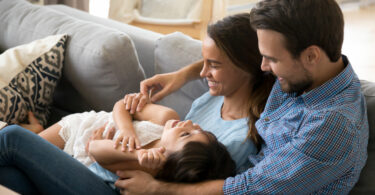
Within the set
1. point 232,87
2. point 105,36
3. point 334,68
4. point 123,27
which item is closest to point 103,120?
point 105,36

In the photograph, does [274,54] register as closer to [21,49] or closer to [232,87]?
[232,87]

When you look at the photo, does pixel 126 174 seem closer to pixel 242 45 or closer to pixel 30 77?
pixel 242 45

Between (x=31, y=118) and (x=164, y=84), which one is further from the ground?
(x=164, y=84)

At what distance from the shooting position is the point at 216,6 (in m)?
4.16

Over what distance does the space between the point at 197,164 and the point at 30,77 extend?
997 millimetres

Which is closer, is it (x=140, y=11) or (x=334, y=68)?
(x=334, y=68)

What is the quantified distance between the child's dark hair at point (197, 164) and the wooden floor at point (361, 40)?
8.52 feet

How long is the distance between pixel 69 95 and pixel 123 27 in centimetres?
48

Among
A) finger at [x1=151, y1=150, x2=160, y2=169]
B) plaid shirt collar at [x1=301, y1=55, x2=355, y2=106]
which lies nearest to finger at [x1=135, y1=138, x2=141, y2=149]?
finger at [x1=151, y1=150, x2=160, y2=169]

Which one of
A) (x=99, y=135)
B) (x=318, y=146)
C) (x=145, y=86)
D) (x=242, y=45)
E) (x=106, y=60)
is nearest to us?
(x=318, y=146)

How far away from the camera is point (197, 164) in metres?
1.39

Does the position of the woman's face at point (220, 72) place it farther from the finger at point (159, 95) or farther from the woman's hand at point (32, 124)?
the woman's hand at point (32, 124)

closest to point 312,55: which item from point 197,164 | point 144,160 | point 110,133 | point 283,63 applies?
point 283,63

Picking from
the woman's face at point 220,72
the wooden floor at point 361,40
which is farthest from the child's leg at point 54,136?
the wooden floor at point 361,40
